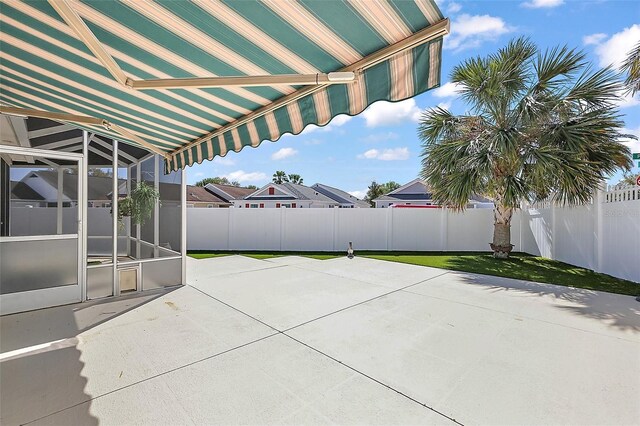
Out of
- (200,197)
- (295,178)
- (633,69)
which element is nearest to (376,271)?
(633,69)

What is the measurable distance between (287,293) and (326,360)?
3.39 meters

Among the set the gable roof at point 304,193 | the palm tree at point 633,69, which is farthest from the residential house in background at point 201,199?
the palm tree at point 633,69

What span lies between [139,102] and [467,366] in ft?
17.3

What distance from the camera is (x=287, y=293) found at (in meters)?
7.27

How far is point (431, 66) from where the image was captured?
239 centimetres

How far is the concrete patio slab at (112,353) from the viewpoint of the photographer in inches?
127

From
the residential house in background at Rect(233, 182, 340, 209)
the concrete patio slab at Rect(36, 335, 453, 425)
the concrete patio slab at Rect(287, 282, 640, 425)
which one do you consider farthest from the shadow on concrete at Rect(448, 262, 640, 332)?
the residential house in background at Rect(233, 182, 340, 209)

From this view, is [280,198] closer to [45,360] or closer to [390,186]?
[45,360]

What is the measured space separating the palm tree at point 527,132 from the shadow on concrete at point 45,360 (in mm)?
11226

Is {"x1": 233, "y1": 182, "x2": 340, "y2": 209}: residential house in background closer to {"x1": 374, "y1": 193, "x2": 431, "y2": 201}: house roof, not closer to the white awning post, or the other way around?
{"x1": 374, "y1": 193, "x2": 431, "y2": 201}: house roof

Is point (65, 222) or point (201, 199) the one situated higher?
point (201, 199)

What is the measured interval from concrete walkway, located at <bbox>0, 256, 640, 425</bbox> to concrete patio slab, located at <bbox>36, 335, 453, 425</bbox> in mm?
17

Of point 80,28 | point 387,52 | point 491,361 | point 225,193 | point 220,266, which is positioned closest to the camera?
point 80,28

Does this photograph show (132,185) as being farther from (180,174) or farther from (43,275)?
(43,275)
